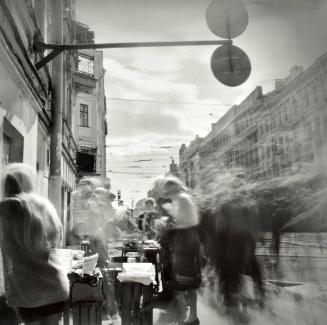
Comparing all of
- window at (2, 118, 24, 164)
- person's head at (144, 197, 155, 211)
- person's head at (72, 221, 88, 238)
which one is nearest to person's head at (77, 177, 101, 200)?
person's head at (72, 221, 88, 238)

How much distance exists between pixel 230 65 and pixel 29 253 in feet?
11.3

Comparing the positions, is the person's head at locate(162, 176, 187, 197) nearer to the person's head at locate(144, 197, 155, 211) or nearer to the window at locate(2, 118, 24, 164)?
the window at locate(2, 118, 24, 164)

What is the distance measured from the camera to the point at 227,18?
4906mm

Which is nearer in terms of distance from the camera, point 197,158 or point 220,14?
point 220,14

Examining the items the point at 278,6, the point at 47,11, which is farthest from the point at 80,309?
the point at 47,11

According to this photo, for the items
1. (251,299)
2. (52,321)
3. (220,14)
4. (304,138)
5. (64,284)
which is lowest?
(251,299)

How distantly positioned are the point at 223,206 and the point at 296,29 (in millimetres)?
2482

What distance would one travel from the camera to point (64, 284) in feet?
10.1

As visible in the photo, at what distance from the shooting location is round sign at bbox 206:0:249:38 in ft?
15.5

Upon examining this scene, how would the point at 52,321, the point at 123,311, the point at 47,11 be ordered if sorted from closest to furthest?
the point at 52,321 → the point at 123,311 → the point at 47,11

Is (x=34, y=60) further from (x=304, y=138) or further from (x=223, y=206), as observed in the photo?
(x=304, y=138)

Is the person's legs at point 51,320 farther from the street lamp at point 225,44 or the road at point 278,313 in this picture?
the street lamp at point 225,44

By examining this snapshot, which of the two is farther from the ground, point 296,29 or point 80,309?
point 296,29

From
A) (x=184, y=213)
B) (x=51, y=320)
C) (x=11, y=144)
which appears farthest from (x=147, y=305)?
(x=11, y=144)
